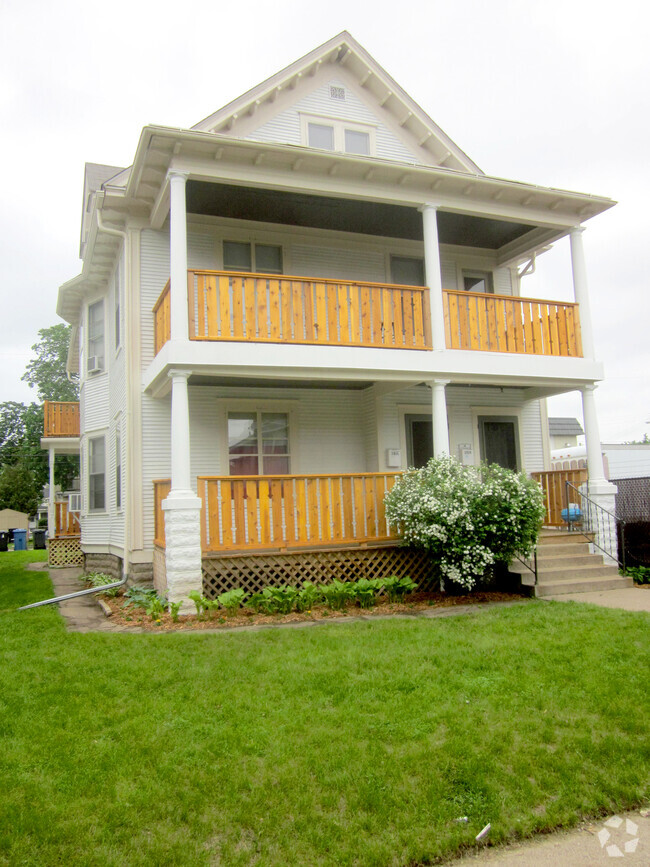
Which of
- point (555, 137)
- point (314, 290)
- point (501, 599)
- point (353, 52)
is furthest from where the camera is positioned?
point (555, 137)

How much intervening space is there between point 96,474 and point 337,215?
783cm

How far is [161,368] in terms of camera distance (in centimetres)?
1028

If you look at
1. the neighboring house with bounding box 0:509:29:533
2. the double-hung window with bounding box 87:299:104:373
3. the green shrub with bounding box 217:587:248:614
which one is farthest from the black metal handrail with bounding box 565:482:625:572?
the neighboring house with bounding box 0:509:29:533

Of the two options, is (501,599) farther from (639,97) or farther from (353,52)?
(639,97)

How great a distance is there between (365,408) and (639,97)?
32.5ft

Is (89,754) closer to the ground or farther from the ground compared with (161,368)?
closer to the ground

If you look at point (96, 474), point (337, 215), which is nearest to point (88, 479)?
point (96, 474)

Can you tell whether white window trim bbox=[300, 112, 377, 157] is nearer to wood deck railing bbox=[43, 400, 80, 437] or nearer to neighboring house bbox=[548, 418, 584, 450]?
wood deck railing bbox=[43, 400, 80, 437]

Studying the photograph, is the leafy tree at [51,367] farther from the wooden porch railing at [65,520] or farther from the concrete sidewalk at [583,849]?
the concrete sidewalk at [583,849]

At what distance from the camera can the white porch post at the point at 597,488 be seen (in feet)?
39.0

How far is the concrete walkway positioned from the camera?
8945mm

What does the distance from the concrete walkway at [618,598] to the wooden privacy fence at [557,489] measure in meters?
2.60

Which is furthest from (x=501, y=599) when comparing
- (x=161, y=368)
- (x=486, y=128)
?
(x=486, y=128)

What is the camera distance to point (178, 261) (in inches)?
393
